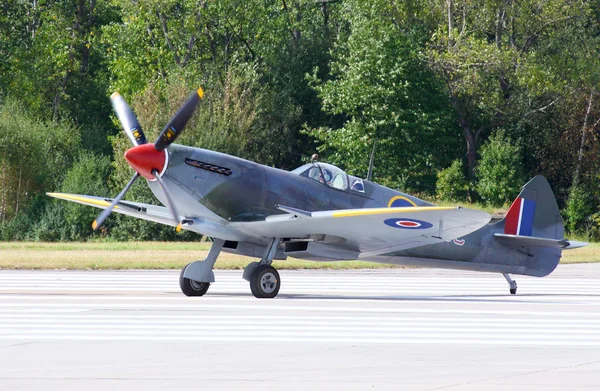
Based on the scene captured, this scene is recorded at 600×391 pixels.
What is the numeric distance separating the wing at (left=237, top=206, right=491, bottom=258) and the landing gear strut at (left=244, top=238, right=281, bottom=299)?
464 mm

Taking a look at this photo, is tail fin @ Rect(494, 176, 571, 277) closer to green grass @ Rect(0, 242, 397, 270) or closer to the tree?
green grass @ Rect(0, 242, 397, 270)

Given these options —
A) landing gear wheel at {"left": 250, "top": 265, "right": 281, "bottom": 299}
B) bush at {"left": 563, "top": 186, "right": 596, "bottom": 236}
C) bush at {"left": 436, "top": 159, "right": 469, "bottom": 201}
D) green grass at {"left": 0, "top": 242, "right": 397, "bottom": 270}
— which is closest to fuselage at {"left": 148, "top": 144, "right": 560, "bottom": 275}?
landing gear wheel at {"left": 250, "top": 265, "right": 281, "bottom": 299}

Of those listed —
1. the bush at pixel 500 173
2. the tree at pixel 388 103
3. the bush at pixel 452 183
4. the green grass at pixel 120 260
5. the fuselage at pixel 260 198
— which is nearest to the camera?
the fuselage at pixel 260 198

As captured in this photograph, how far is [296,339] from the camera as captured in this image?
9.59m

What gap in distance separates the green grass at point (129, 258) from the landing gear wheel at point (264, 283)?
834cm

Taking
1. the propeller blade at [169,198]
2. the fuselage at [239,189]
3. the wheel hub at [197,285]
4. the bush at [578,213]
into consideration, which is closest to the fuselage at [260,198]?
the fuselage at [239,189]

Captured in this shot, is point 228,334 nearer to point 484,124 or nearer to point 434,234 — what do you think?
point 434,234

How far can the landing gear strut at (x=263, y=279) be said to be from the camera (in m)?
14.2

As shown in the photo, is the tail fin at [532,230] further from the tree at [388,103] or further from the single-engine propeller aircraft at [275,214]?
the tree at [388,103]

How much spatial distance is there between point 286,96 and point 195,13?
5.59 meters

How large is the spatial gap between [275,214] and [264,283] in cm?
109

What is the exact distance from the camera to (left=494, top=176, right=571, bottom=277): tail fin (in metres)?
16.6

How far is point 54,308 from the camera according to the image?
12.5 meters

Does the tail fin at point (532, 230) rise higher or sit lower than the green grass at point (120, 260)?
higher
